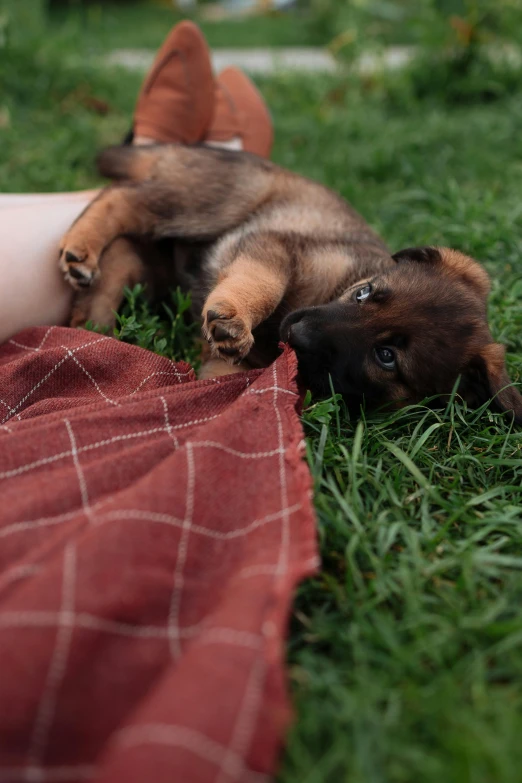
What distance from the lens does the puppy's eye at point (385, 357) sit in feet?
8.11

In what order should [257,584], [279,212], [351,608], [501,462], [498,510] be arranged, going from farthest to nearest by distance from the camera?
1. [279,212]
2. [501,462]
3. [498,510]
4. [351,608]
5. [257,584]

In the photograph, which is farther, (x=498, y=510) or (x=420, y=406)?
(x=420, y=406)

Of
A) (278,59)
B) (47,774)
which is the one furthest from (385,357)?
(278,59)

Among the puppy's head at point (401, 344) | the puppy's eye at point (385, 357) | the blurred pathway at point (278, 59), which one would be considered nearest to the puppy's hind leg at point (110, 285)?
the puppy's head at point (401, 344)

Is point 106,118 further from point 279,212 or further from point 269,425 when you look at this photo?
point 269,425

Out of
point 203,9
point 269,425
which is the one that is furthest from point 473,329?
point 203,9

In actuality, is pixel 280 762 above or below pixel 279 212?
below

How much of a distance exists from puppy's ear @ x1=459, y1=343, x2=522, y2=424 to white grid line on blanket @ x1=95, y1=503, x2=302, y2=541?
101 cm

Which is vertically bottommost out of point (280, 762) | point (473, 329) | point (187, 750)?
point (280, 762)

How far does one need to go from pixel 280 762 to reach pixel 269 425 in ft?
2.94

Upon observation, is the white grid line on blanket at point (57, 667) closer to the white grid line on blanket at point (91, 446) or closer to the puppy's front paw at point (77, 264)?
the white grid line on blanket at point (91, 446)

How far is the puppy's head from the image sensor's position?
2.43 m

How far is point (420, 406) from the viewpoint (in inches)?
97.1

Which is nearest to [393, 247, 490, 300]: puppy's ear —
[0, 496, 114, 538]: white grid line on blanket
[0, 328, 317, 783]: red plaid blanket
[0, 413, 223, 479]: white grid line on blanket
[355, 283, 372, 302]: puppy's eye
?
[355, 283, 372, 302]: puppy's eye
